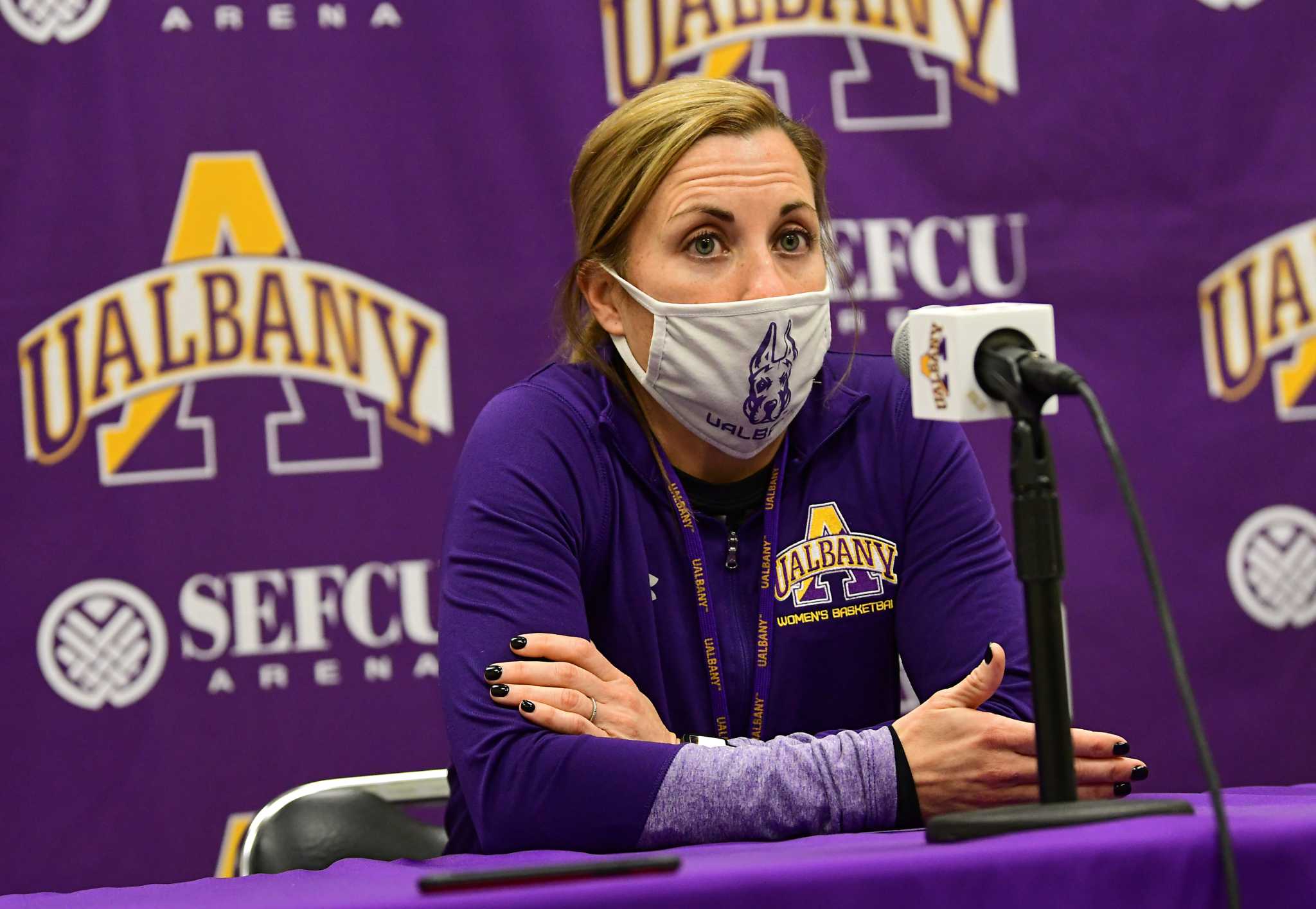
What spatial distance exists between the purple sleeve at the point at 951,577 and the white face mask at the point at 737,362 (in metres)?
0.17

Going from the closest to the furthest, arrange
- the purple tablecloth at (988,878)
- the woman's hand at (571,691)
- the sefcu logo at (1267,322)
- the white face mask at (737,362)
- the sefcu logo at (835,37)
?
the purple tablecloth at (988,878)
the woman's hand at (571,691)
the white face mask at (737,362)
the sefcu logo at (835,37)
the sefcu logo at (1267,322)

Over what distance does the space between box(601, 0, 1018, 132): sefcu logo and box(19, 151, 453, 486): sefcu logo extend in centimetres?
62

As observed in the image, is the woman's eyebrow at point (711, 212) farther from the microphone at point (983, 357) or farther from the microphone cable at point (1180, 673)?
the microphone cable at point (1180, 673)

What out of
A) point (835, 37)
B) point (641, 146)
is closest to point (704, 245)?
point (641, 146)

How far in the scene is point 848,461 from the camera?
1.71 metres

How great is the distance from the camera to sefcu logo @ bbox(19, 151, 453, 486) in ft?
8.11

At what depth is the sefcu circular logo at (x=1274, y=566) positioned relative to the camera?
2725 mm

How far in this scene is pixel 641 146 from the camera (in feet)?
5.56

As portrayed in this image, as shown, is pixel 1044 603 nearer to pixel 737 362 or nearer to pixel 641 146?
pixel 737 362

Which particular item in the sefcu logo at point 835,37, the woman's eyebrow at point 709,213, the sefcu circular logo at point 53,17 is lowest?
the woman's eyebrow at point 709,213

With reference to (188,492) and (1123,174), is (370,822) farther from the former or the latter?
(1123,174)

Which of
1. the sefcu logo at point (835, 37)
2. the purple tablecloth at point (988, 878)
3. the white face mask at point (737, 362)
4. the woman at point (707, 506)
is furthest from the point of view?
the sefcu logo at point (835, 37)

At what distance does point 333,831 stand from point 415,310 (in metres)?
1.12

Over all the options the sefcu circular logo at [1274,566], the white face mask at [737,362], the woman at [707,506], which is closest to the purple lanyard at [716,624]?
the woman at [707,506]
